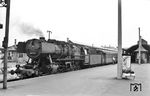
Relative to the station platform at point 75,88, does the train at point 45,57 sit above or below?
above

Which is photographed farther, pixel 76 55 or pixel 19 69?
pixel 76 55

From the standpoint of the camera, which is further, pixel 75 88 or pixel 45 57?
pixel 45 57

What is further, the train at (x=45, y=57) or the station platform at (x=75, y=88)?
the train at (x=45, y=57)

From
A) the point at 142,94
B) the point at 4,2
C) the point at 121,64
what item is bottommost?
the point at 142,94

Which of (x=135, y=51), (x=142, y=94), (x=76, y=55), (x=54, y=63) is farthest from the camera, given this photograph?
(x=135, y=51)

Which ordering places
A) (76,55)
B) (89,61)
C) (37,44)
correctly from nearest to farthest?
(37,44) < (76,55) < (89,61)

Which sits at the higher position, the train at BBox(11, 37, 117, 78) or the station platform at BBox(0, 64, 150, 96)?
the train at BBox(11, 37, 117, 78)

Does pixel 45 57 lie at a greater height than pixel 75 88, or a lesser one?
greater

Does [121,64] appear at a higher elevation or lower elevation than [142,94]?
higher

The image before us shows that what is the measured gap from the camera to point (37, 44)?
17500 mm

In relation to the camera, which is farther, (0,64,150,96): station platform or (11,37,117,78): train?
(11,37,117,78): train

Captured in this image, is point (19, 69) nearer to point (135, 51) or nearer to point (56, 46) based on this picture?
point (56, 46)

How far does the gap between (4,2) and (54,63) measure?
927 cm

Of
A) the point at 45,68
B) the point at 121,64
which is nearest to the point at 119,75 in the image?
the point at 121,64
